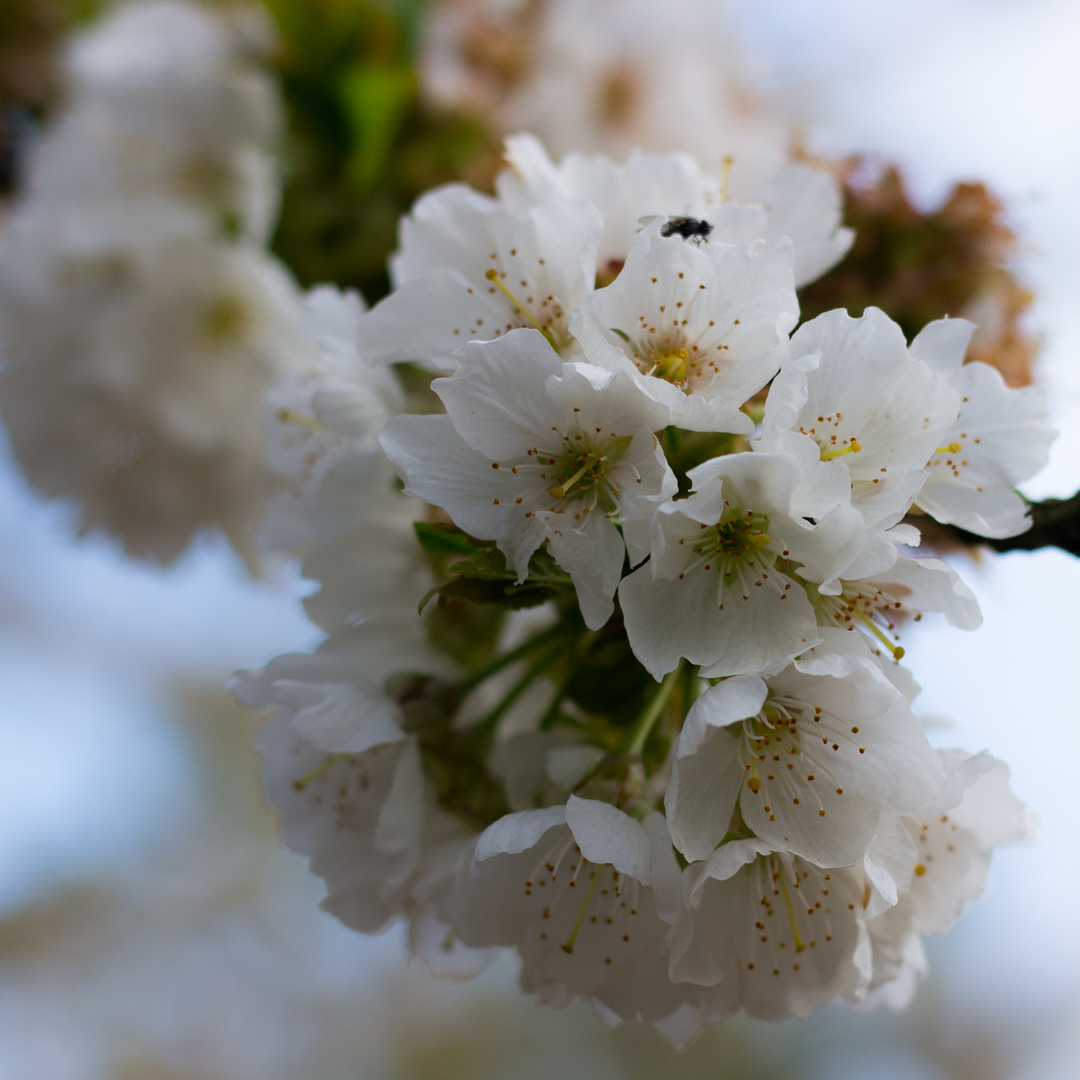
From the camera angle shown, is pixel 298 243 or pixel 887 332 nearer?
pixel 887 332

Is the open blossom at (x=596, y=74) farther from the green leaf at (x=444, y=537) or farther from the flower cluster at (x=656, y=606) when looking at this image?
the green leaf at (x=444, y=537)

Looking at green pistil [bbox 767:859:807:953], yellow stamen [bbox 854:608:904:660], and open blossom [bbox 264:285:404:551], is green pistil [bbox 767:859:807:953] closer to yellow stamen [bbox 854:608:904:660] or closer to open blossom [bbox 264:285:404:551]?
yellow stamen [bbox 854:608:904:660]

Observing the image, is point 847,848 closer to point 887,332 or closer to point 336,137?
point 887,332

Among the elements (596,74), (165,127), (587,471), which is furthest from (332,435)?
(596,74)

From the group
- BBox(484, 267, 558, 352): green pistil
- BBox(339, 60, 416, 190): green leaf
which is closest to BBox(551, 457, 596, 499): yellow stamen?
BBox(484, 267, 558, 352): green pistil

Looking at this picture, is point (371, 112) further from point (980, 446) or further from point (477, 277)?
point (980, 446)

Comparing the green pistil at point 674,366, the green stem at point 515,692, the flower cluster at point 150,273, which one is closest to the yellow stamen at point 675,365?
the green pistil at point 674,366

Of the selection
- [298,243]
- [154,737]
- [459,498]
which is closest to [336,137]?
[298,243]
